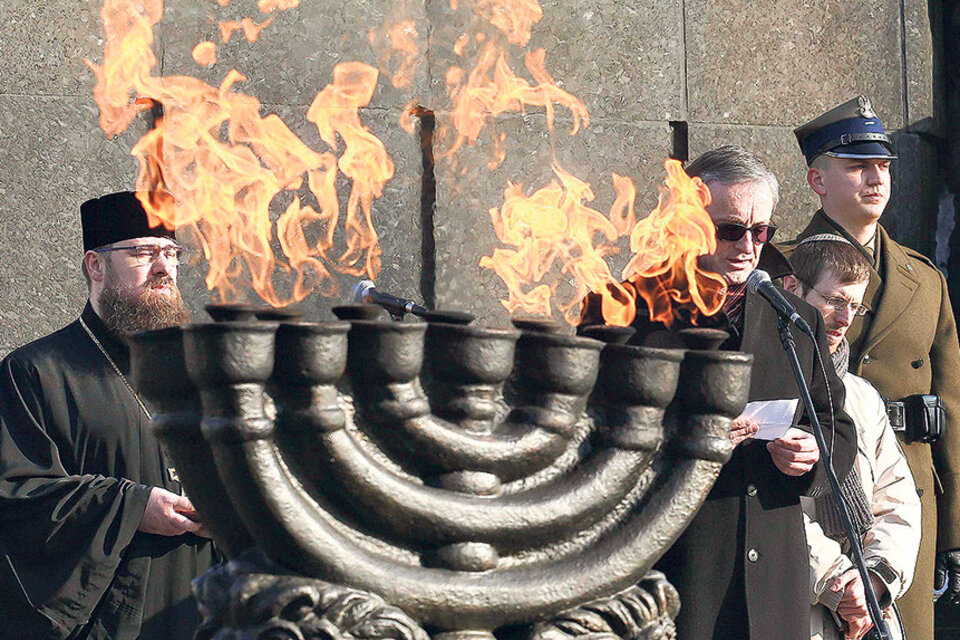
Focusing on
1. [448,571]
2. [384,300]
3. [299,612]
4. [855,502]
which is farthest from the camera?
[855,502]

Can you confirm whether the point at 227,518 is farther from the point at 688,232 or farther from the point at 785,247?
the point at 785,247

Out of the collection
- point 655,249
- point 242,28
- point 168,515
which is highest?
point 242,28

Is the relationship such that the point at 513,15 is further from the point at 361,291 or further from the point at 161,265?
the point at 361,291

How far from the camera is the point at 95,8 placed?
5301 millimetres

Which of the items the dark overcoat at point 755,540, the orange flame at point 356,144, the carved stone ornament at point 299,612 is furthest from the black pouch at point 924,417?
the carved stone ornament at point 299,612

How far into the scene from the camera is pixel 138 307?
13.6 feet

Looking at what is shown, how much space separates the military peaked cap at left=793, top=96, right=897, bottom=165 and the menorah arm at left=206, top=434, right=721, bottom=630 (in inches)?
113

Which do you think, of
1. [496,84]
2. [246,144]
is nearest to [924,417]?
[496,84]

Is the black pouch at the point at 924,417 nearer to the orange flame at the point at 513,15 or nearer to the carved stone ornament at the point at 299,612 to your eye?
the orange flame at the point at 513,15

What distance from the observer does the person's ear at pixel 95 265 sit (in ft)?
14.0

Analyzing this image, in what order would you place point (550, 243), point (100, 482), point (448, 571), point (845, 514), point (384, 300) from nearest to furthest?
point (448, 571) < point (384, 300) < point (845, 514) < point (100, 482) < point (550, 243)

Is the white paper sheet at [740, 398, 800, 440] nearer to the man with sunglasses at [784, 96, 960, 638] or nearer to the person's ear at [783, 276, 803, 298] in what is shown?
the person's ear at [783, 276, 803, 298]

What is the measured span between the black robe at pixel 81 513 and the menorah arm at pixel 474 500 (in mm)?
1606

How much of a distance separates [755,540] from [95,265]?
212 centimetres
